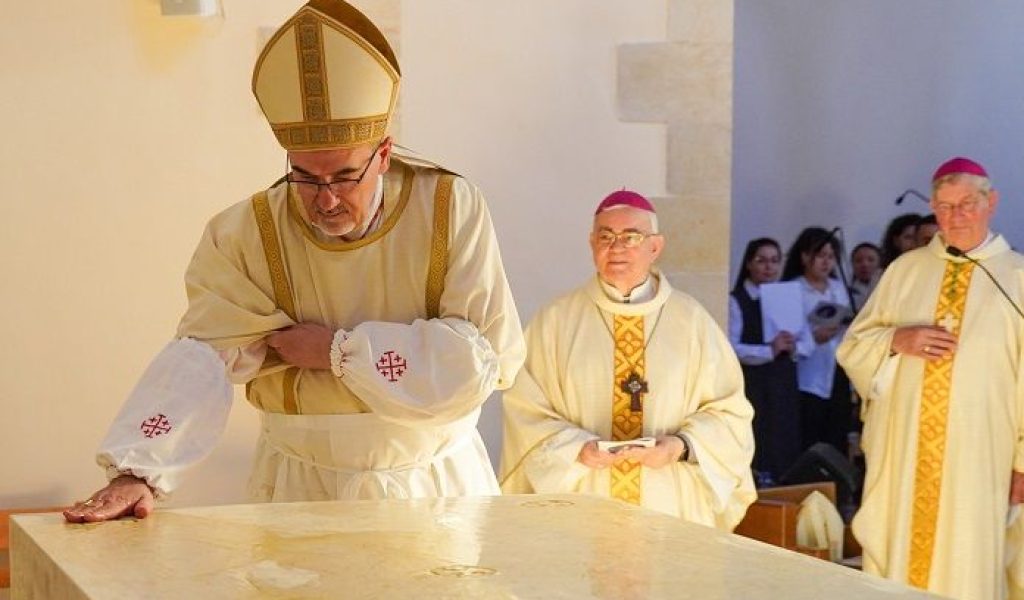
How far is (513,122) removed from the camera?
7523 millimetres

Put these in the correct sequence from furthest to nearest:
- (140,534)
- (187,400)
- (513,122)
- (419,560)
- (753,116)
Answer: (753,116), (513,122), (187,400), (140,534), (419,560)

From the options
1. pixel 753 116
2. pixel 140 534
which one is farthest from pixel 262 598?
pixel 753 116

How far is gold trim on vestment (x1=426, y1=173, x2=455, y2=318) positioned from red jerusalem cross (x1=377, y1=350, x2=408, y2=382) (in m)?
0.28

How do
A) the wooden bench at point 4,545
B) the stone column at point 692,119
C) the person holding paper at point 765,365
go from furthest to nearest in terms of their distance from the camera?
the person holding paper at point 765,365
the stone column at point 692,119
the wooden bench at point 4,545

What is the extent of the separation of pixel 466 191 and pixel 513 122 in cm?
345

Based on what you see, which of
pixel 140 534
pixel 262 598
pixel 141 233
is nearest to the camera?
pixel 262 598

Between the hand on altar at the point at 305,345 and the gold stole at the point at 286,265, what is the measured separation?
0.09 metres

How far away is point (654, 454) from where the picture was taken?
632 cm

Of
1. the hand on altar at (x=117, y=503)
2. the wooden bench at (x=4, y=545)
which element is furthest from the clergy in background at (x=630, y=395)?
the hand on altar at (x=117, y=503)

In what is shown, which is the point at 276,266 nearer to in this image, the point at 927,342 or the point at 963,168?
the point at 927,342

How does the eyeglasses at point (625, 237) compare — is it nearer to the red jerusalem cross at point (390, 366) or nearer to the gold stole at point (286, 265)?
the gold stole at point (286, 265)

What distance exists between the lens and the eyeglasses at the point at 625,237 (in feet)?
21.8

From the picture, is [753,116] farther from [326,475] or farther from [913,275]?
[326,475]

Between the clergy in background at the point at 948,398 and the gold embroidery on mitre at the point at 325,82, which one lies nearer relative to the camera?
the gold embroidery on mitre at the point at 325,82
